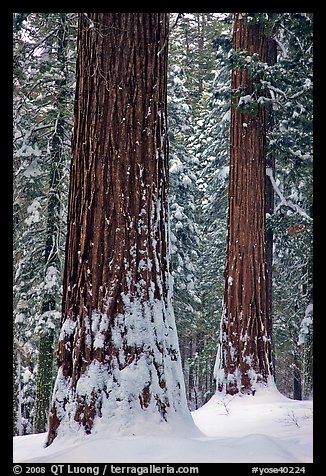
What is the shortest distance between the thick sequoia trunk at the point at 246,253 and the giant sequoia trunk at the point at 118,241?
3886 mm

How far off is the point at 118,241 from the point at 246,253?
15.0 feet

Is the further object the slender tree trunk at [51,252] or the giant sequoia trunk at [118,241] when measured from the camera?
the slender tree trunk at [51,252]

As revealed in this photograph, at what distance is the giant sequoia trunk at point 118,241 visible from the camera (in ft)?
14.9

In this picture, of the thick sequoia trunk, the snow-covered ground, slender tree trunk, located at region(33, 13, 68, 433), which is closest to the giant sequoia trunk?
the snow-covered ground

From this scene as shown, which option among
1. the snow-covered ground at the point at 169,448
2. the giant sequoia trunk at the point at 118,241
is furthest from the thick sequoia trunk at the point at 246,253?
the giant sequoia trunk at the point at 118,241

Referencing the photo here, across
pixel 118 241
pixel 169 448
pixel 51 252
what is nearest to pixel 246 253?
pixel 118 241

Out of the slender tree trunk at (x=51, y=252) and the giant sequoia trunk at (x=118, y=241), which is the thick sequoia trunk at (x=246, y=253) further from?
the slender tree trunk at (x=51, y=252)

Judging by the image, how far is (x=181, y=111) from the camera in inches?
773

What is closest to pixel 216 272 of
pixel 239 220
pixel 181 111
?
pixel 181 111
